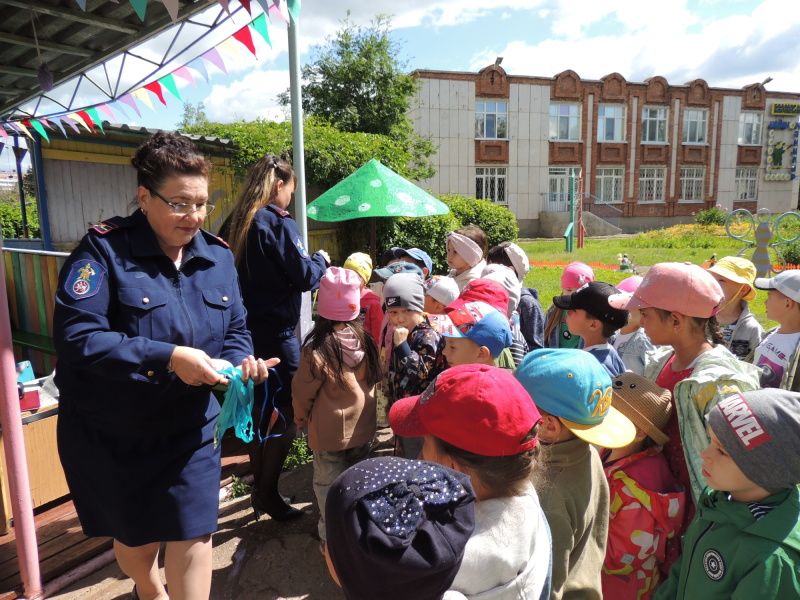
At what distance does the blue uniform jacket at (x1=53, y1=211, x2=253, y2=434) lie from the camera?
5.72 ft

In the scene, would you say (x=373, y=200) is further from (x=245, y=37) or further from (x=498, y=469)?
(x=498, y=469)

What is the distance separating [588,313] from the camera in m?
2.83

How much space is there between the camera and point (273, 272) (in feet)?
9.80

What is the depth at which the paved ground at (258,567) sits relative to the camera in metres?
2.63

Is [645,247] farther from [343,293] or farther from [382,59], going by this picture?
[343,293]

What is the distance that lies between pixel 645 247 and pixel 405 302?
62.5 feet

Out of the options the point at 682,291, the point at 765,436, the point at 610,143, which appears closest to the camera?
the point at 765,436

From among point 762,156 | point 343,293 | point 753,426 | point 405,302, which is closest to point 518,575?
point 753,426

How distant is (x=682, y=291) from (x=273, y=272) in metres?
1.98

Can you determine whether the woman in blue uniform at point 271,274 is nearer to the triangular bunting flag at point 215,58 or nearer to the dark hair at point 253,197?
the dark hair at point 253,197

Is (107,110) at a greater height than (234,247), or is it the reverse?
(107,110)

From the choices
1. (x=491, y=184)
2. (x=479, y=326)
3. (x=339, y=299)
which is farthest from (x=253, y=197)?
(x=491, y=184)

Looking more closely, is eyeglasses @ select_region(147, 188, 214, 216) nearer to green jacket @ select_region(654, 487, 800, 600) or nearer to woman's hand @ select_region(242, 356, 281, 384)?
woman's hand @ select_region(242, 356, 281, 384)

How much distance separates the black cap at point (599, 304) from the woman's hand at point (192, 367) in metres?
1.89
